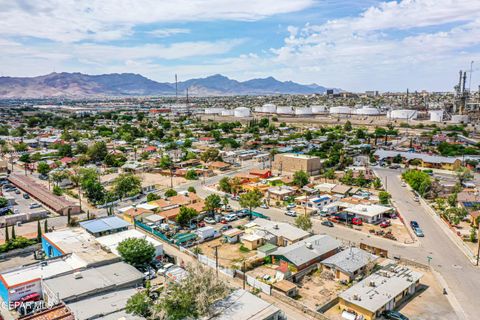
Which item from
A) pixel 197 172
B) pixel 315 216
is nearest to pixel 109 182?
pixel 197 172

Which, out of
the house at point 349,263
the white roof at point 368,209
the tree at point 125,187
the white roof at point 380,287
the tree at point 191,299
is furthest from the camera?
the tree at point 125,187

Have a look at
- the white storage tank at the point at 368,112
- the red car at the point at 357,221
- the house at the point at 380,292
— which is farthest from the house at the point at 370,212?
the white storage tank at the point at 368,112

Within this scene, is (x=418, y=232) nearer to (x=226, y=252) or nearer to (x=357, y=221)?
(x=357, y=221)

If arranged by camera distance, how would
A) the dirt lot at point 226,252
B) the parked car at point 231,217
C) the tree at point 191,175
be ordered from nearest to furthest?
the dirt lot at point 226,252 < the parked car at point 231,217 < the tree at point 191,175

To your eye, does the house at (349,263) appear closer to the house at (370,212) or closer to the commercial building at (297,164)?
the house at (370,212)

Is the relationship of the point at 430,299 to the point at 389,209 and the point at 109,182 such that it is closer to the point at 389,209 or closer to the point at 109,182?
the point at 389,209

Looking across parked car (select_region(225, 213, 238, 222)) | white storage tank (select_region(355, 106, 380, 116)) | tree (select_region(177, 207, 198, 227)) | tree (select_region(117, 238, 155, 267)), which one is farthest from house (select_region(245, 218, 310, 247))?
white storage tank (select_region(355, 106, 380, 116))

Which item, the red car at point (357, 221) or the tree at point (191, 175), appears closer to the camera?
the red car at point (357, 221)

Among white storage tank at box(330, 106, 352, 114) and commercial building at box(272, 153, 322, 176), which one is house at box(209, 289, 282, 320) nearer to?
commercial building at box(272, 153, 322, 176)
